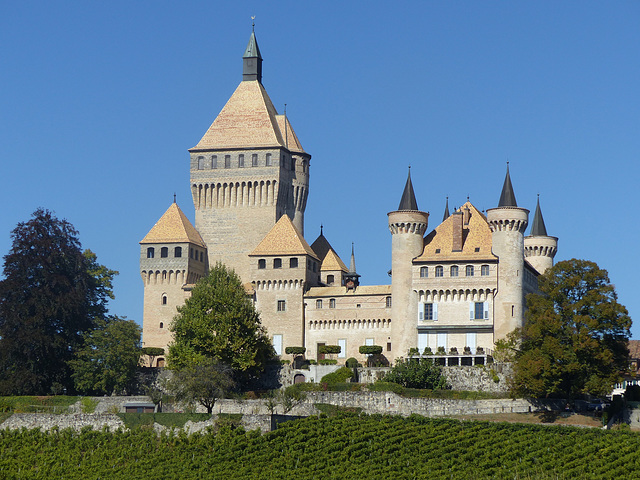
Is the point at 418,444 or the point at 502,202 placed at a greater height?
the point at 502,202

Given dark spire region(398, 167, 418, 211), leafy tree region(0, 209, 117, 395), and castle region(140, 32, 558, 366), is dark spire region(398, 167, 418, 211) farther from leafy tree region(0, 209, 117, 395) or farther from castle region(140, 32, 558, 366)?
leafy tree region(0, 209, 117, 395)

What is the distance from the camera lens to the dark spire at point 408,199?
303 ft

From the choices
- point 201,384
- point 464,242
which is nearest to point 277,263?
point 464,242

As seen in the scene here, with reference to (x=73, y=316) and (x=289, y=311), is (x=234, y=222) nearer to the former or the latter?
(x=289, y=311)

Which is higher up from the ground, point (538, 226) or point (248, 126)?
point (248, 126)

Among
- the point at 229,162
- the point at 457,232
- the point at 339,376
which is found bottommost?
the point at 339,376

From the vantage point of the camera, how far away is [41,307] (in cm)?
9000

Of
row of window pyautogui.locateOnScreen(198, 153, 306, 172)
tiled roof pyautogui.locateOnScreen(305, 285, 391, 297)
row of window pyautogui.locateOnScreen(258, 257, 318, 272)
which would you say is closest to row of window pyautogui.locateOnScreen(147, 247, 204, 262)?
row of window pyautogui.locateOnScreen(258, 257, 318, 272)

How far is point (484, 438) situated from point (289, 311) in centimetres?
2808

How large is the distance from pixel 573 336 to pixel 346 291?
887 inches

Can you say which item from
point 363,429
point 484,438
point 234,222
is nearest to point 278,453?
point 363,429

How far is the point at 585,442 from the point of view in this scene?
229 ft

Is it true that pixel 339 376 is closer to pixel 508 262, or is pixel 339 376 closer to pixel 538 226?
pixel 508 262

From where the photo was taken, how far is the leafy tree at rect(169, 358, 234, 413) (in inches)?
3214
